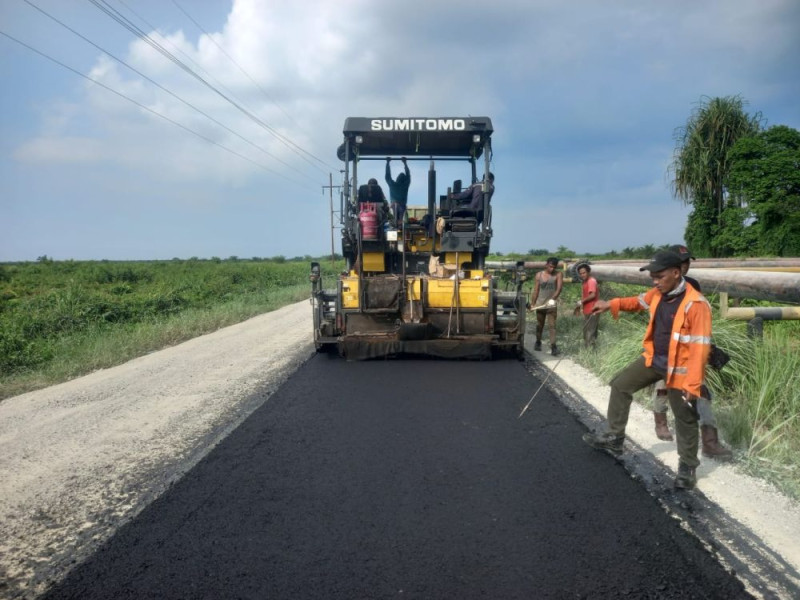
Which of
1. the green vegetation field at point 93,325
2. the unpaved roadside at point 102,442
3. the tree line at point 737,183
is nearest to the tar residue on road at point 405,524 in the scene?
the unpaved roadside at point 102,442

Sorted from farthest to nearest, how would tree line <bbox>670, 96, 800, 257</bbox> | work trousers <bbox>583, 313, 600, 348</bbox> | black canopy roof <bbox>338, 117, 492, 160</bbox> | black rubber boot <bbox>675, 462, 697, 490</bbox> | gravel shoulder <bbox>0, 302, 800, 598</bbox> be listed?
tree line <bbox>670, 96, 800, 257</bbox>, black canopy roof <bbox>338, 117, 492, 160</bbox>, work trousers <bbox>583, 313, 600, 348</bbox>, black rubber boot <bbox>675, 462, 697, 490</bbox>, gravel shoulder <bbox>0, 302, 800, 598</bbox>

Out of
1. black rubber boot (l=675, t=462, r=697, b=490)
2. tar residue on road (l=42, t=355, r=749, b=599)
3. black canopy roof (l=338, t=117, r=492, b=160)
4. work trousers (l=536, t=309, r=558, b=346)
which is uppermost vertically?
black canopy roof (l=338, t=117, r=492, b=160)

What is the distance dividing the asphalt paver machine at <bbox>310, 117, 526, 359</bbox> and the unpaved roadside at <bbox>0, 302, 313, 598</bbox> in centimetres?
127

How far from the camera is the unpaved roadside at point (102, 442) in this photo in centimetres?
340

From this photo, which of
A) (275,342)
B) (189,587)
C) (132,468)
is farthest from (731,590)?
(275,342)

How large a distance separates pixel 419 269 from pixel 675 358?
653 cm

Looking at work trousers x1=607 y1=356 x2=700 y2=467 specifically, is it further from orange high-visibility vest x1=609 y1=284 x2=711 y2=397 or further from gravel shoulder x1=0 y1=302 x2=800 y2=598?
gravel shoulder x1=0 y1=302 x2=800 y2=598

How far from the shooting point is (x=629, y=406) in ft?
14.9

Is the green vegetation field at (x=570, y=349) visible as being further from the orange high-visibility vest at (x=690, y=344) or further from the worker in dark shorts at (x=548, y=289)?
the orange high-visibility vest at (x=690, y=344)

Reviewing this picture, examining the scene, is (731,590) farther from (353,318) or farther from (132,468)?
(353,318)

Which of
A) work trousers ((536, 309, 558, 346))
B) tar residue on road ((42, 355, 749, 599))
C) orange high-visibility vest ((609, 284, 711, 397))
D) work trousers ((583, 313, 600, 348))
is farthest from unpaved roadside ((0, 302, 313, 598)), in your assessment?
work trousers ((583, 313, 600, 348))

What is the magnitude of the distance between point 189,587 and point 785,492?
3563mm

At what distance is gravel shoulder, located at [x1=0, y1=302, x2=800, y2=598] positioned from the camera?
3.19 meters

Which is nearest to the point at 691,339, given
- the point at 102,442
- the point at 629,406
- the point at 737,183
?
the point at 629,406
